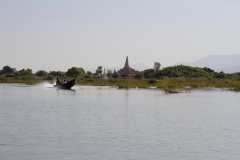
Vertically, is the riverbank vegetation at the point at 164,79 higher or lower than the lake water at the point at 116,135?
higher

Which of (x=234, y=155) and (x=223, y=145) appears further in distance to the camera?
(x=223, y=145)

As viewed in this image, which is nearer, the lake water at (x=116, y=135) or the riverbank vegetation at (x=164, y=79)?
the lake water at (x=116, y=135)

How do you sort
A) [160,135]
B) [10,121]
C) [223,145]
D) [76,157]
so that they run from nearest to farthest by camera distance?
[76,157]
[223,145]
[160,135]
[10,121]

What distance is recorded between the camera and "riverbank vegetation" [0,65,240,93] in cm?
5673

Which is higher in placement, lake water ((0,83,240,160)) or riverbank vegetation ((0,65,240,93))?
riverbank vegetation ((0,65,240,93))

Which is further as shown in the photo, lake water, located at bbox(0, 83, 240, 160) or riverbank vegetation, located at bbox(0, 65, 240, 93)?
riverbank vegetation, located at bbox(0, 65, 240, 93)

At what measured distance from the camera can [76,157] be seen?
12797mm

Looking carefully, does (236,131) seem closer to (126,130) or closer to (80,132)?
(126,130)

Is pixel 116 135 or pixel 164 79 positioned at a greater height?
pixel 164 79

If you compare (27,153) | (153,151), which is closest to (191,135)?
(153,151)

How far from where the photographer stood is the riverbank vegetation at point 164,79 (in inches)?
2234

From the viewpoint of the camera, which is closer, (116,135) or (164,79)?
(116,135)

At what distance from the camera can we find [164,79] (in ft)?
217

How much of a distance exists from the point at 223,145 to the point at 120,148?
10.3 feet
